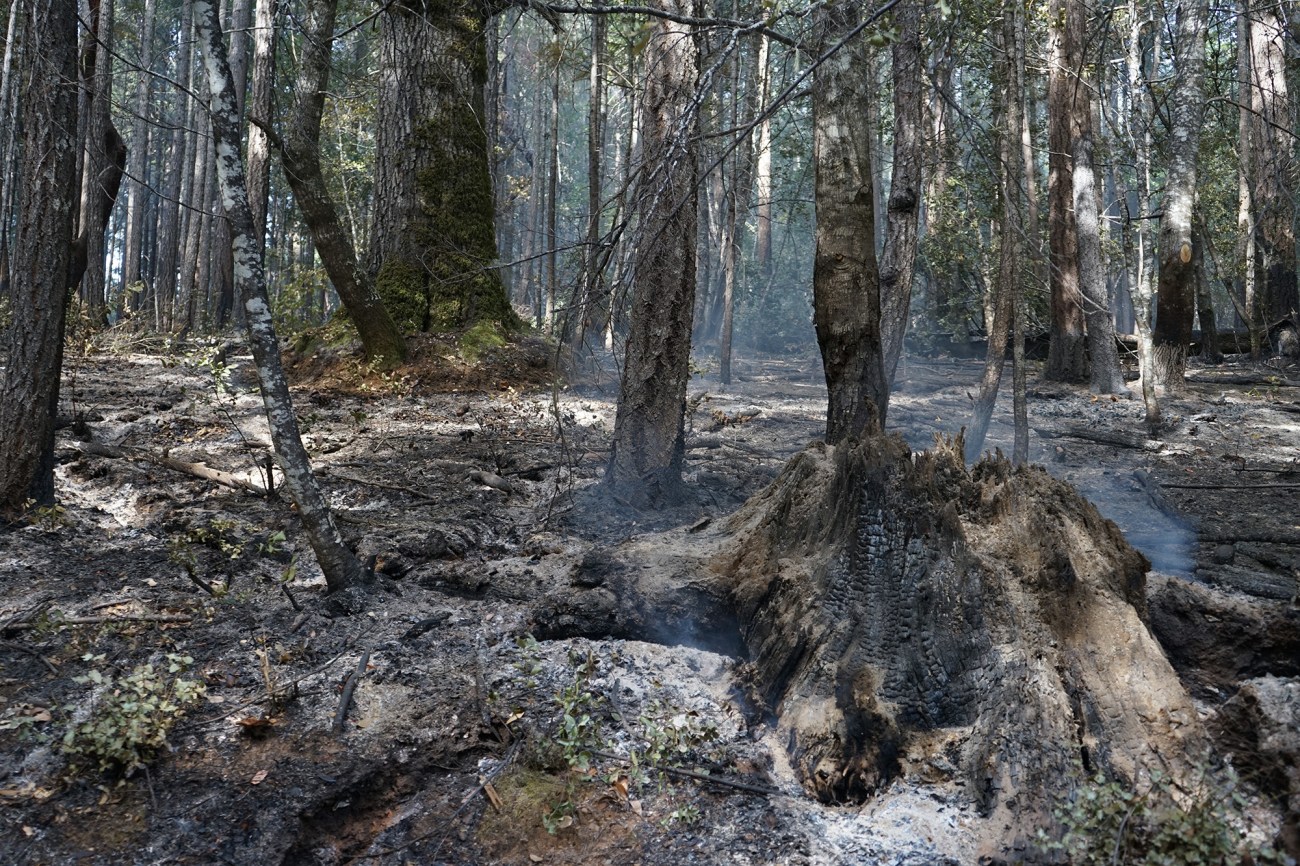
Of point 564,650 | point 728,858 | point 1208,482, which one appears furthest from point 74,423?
point 1208,482

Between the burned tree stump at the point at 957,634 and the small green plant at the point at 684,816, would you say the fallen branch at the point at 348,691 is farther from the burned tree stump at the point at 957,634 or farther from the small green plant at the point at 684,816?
the burned tree stump at the point at 957,634

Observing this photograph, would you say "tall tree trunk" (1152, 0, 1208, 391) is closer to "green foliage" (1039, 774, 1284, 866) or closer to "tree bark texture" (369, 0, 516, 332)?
"tree bark texture" (369, 0, 516, 332)

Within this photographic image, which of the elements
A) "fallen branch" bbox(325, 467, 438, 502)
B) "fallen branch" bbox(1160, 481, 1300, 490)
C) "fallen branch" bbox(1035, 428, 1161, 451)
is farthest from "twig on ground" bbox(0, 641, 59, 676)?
"fallen branch" bbox(1035, 428, 1161, 451)

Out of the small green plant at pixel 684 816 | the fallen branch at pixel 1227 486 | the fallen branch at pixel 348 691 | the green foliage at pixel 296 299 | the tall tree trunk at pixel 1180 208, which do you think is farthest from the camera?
the green foliage at pixel 296 299

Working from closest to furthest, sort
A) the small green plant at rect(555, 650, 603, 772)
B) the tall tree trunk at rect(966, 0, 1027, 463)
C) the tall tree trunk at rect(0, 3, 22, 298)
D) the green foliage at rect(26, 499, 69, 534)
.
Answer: the small green plant at rect(555, 650, 603, 772) → the tall tree trunk at rect(0, 3, 22, 298) → the green foliage at rect(26, 499, 69, 534) → the tall tree trunk at rect(966, 0, 1027, 463)

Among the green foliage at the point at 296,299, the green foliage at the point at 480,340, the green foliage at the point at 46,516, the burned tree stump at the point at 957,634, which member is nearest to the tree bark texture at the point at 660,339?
the burned tree stump at the point at 957,634

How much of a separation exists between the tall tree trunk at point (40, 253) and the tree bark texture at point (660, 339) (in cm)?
328

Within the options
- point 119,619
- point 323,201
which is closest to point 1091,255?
point 323,201

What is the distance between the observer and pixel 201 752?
3.47 m

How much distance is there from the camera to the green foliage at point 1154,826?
105 inches

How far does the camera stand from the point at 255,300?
14.0ft

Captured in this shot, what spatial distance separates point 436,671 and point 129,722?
1.27m

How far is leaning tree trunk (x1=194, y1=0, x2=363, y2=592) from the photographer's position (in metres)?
4.06

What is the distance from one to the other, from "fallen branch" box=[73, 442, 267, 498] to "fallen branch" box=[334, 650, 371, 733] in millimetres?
2540
